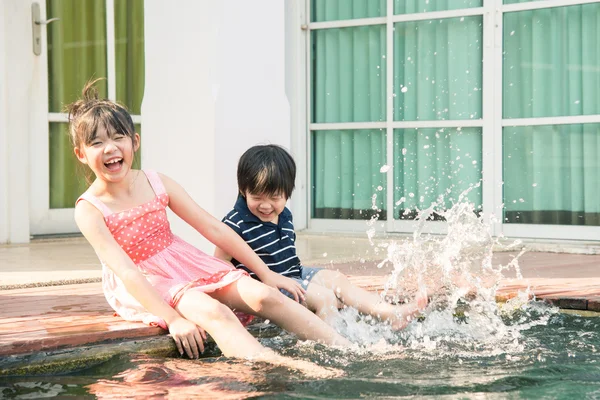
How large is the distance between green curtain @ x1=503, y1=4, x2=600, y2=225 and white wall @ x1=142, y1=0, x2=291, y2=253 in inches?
79.2

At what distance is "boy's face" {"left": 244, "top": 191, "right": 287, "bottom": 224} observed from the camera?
356 centimetres

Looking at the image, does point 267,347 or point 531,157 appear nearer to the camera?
point 267,347

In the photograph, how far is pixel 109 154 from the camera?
3.23 m

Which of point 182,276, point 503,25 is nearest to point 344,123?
point 503,25

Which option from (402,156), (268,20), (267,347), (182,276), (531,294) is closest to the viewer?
(267,347)

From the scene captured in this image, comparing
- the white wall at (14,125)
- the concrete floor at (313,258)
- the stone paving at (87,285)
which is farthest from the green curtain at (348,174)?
the white wall at (14,125)

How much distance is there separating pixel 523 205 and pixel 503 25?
49.2 inches

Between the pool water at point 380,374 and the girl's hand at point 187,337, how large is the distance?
52mm

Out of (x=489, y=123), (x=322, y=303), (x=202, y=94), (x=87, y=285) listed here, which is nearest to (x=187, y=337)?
(x=322, y=303)

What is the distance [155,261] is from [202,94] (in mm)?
1789

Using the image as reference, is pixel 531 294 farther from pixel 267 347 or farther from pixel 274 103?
pixel 274 103

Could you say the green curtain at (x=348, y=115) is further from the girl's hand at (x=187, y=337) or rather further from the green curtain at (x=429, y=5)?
the girl's hand at (x=187, y=337)

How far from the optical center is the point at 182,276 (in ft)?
11.1

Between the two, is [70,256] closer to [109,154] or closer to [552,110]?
[109,154]
